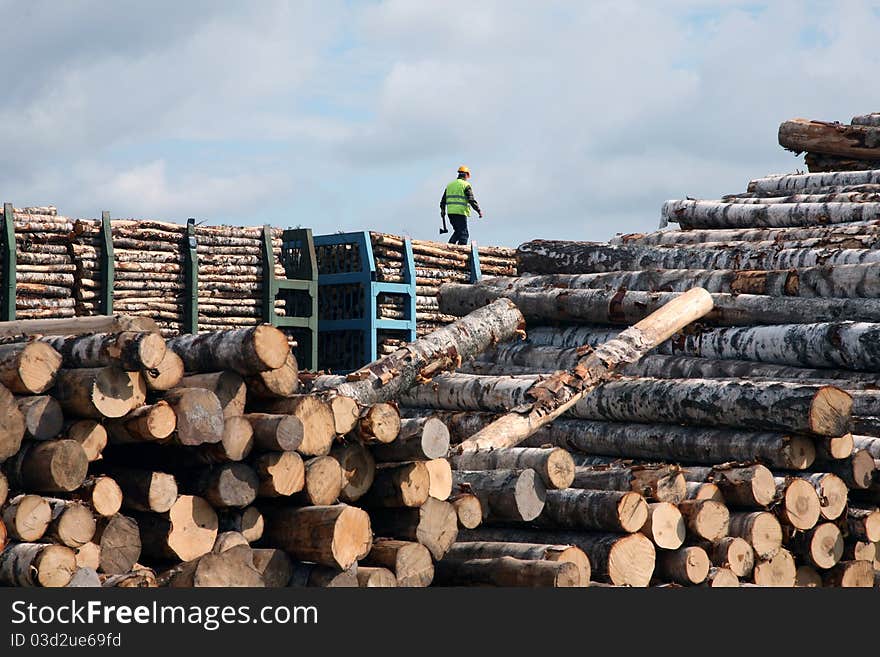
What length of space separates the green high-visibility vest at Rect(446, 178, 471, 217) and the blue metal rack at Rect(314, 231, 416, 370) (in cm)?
341

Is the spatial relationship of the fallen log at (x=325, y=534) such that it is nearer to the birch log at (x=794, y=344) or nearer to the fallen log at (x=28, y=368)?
the fallen log at (x=28, y=368)

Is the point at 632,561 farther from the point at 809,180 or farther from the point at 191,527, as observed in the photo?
the point at 809,180

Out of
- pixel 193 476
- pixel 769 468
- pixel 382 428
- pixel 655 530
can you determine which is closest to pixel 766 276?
pixel 769 468

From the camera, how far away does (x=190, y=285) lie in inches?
644

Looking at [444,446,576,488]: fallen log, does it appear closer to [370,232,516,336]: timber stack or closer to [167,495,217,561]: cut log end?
[167,495,217,561]: cut log end

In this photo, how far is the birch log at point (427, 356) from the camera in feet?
36.4

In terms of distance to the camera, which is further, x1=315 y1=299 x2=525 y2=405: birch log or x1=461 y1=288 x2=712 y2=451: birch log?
x1=315 y1=299 x2=525 y2=405: birch log

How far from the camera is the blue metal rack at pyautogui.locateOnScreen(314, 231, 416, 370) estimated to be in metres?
17.2

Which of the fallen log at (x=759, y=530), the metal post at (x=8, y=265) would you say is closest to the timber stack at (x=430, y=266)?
the metal post at (x=8, y=265)

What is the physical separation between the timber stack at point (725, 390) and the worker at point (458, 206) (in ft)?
19.4

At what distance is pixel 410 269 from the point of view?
17.9m

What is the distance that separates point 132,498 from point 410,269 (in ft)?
33.7

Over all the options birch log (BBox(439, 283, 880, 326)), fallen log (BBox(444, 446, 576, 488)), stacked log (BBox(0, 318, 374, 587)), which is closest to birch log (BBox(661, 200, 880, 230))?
birch log (BBox(439, 283, 880, 326))

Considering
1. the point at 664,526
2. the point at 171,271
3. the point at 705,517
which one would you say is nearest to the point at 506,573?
the point at 664,526
